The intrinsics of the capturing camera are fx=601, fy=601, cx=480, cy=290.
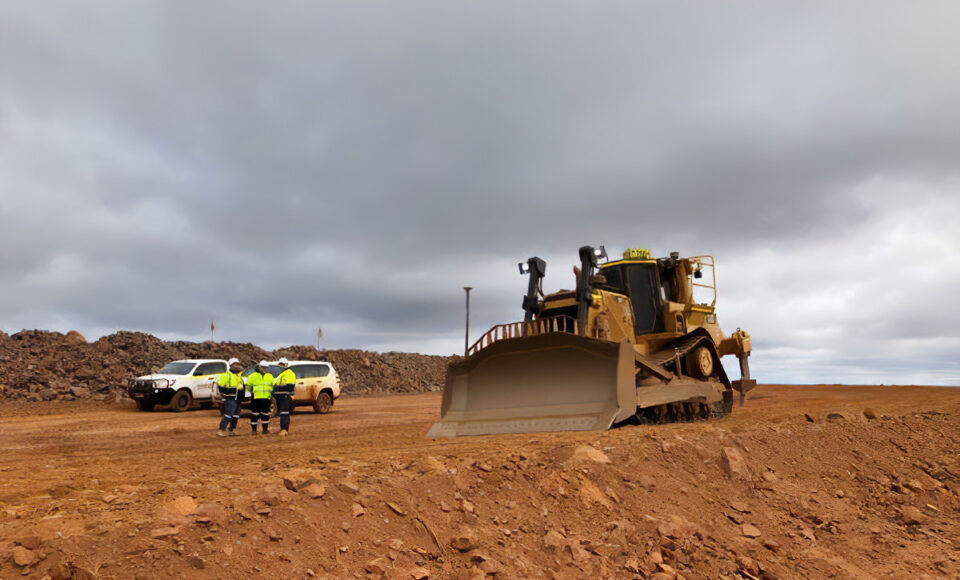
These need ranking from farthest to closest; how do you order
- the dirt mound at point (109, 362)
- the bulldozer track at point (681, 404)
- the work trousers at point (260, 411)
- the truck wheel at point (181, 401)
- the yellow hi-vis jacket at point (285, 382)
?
the dirt mound at point (109, 362)
the truck wheel at point (181, 401)
the yellow hi-vis jacket at point (285, 382)
the work trousers at point (260, 411)
the bulldozer track at point (681, 404)

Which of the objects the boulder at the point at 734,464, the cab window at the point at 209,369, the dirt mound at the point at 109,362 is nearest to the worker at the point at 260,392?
the boulder at the point at 734,464

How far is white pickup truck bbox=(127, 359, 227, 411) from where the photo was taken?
2072 centimetres

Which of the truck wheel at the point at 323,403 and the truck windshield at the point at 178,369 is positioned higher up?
the truck windshield at the point at 178,369

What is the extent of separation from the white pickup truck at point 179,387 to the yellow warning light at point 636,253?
51.4 feet

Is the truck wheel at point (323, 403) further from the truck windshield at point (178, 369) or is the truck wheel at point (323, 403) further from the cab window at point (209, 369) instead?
the truck windshield at point (178, 369)

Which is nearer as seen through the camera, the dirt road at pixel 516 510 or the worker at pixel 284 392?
the dirt road at pixel 516 510

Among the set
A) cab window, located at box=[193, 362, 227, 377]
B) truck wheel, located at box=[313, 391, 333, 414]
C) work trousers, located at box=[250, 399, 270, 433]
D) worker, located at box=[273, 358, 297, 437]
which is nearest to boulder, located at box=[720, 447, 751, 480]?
worker, located at box=[273, 358, 297, 437]

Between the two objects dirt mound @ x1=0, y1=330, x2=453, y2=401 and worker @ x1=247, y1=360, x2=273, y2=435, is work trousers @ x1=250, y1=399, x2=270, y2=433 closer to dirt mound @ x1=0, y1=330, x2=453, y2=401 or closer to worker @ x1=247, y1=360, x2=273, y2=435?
worker @ x1=247, y1=360, x2=273, y2=435

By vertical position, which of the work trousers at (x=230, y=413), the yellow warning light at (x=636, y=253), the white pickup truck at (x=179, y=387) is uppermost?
the yellow warning light at (x=636, y=253)

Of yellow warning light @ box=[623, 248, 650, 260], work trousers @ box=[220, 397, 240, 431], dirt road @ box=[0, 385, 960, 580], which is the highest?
yellow warning light @ box=[623, 248, 650, 260]

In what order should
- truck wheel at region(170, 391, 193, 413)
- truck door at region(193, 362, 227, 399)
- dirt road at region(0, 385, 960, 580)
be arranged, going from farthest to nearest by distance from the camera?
truck door at region(193, 362, 227, 399), truck wheel at region(170, 391, 193, 413), dirt road at region(0, 385, 960, 580)

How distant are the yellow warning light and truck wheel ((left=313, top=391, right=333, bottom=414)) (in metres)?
12.2

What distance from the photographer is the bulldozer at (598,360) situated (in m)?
9.87

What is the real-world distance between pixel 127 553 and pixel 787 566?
5.30m
